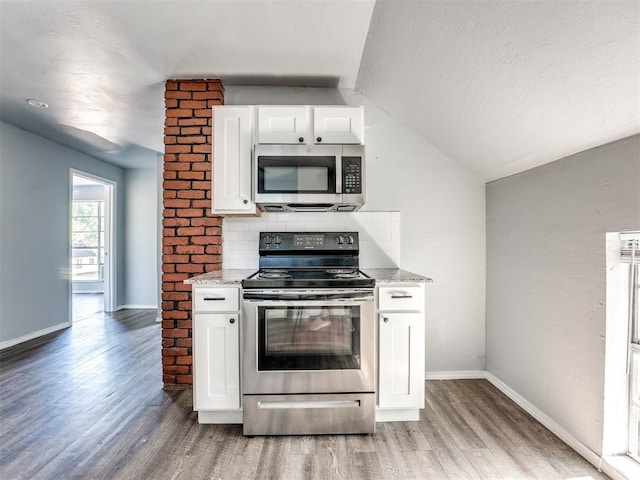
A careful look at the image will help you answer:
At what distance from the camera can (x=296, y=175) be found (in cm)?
248

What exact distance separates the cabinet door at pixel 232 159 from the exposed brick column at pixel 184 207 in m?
0.30

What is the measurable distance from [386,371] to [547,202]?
4.93ft

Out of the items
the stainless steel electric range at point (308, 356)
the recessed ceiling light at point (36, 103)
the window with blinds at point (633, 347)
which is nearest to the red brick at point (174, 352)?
the stainless steel electric range at point (308, 356)

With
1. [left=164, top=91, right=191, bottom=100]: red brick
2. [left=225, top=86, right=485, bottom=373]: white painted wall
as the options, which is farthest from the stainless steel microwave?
[left=164, top=91, right=191, bottom=100]: red brick

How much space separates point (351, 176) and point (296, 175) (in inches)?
15.3

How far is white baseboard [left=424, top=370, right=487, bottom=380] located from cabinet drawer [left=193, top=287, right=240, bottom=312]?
1.82m

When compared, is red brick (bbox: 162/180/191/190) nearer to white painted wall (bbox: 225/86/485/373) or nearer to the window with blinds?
white painted wall (bbox: 225/86/485/373)

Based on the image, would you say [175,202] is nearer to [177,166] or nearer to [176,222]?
[176,222]

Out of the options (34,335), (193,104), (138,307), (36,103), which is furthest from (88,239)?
(193,104)

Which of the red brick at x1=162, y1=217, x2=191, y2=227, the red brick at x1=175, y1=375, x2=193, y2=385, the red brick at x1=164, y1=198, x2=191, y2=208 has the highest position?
the red brick at x1=164, y1=198, x2=191, y2=208

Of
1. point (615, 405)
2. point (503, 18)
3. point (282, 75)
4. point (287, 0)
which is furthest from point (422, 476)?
point (282, 75)

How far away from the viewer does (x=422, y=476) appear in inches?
69.3

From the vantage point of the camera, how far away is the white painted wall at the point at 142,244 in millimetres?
6020

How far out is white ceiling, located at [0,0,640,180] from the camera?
1.45m
